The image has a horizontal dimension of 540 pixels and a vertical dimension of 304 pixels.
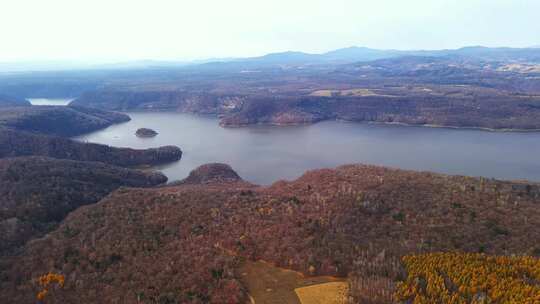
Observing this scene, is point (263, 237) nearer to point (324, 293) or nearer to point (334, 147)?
point (324, 293)

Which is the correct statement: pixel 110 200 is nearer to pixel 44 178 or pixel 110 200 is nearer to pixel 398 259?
pixel 44 178

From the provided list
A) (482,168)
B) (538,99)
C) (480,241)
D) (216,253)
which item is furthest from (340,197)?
(538,99)

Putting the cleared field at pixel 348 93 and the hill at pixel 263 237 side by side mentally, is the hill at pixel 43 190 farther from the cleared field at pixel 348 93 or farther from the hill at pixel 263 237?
the cleared field at pixel 348 93

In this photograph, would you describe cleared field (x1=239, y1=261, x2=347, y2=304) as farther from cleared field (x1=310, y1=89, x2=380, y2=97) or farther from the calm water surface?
cleared field (x1=310, y1=89, x2=380, y2=97)

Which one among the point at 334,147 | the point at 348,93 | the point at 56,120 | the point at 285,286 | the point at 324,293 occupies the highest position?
the point at 348,93

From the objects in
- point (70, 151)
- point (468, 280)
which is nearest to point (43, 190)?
point (468, 280)

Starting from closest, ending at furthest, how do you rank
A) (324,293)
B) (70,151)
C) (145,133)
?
(324,293), (70,151), (145,133)
